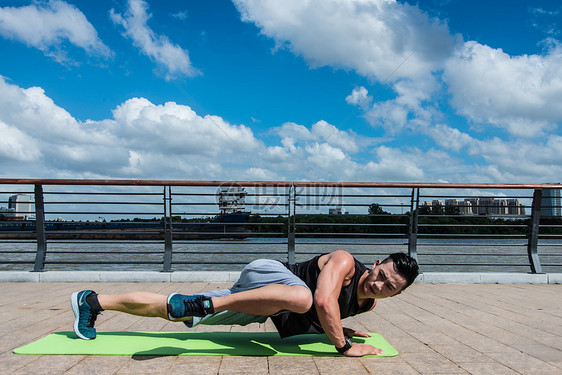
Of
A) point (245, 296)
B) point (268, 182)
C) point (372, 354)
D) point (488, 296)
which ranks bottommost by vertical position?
point (488, 296)

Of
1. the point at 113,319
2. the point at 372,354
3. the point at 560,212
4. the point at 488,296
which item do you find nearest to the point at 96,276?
the point at 113,319

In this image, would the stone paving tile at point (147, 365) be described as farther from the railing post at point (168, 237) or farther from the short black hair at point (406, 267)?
Answer: the railing post at point (168, 237)

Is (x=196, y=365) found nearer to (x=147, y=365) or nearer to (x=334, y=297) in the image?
(x=147, y=365)

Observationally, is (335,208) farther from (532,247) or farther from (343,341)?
(343,341)

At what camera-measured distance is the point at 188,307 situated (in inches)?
86.6

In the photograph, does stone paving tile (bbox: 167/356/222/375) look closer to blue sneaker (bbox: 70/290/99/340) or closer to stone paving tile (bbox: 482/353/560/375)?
blue sneaker (bbox: 70/290/99/340)

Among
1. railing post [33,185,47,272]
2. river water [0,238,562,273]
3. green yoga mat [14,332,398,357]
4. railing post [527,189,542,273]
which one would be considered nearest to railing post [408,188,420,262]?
river water [0,238,562,273]

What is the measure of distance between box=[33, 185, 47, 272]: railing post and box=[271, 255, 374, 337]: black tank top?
417cm

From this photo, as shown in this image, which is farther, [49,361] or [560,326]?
[560,326]

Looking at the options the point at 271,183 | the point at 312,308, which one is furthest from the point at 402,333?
the point at 271,183

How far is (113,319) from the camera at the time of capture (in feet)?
10.5

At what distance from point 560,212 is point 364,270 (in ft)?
16.3

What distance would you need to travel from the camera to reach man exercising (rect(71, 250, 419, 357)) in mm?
2148

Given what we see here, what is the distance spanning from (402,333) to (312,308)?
884 mm
